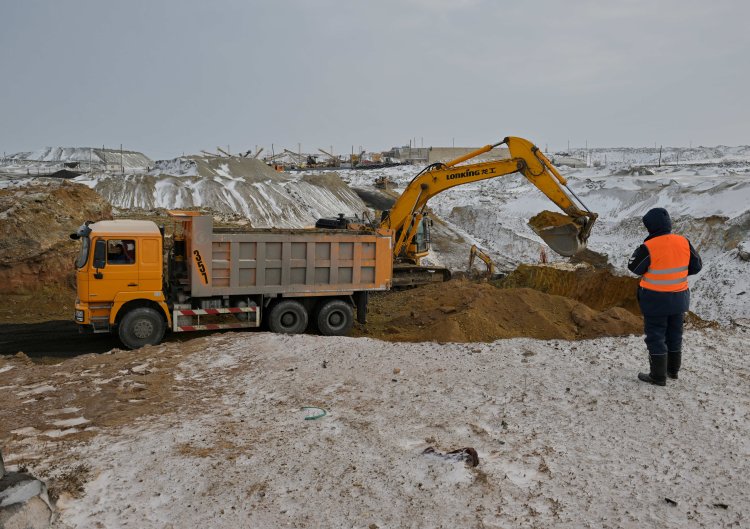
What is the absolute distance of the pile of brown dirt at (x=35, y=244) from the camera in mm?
15445

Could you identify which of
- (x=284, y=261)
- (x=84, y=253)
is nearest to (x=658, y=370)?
(x=284, y=261)

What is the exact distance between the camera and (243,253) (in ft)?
34.4

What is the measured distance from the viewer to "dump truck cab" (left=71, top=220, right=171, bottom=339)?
9883mm

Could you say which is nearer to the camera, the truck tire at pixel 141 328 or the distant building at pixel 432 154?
the truck tire at pixel 141 328

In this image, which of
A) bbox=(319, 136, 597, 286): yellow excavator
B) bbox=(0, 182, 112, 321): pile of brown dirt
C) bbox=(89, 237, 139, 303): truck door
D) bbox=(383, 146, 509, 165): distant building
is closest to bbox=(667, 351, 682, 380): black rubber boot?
bbox=(319, 136, 597, 286): yellow excavator

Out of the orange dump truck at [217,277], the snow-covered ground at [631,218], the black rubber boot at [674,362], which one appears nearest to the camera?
the black rubber boot at [674,362]

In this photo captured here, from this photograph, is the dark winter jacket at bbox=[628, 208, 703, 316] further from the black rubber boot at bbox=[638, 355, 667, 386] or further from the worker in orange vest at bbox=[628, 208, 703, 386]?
the black rubber boot at bbox=[638, 355, 667, 386]

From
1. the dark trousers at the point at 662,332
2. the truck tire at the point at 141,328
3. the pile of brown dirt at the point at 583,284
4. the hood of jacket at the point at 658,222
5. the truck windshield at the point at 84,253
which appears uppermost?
the hood of jacket at the point at 658,222

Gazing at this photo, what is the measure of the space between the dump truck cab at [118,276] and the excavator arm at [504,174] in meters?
7.58

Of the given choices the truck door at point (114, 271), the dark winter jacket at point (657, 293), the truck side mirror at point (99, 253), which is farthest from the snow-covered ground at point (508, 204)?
the truck side mirror at point (99, 253)

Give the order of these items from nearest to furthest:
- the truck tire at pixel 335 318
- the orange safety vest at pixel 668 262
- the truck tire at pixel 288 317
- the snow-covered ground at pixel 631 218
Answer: the orange safety vest at pixel 668 262
the truck tire at pixel 288 317
the truck tire at pixel 335 318
the snow-covered ground at pixel 631 218

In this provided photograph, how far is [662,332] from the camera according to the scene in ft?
20.9

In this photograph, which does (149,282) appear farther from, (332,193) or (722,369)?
(332,193)

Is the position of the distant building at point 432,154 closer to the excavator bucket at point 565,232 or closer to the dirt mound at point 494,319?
the excavator bucket at point 565,232
